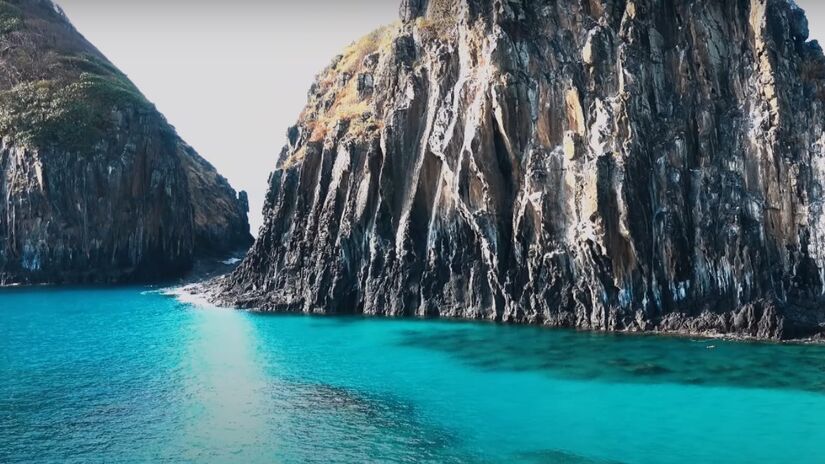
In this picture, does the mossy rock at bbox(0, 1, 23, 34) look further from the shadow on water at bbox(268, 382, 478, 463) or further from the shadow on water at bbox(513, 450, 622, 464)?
the shadow on water at bbox(513, 450, 622, 464)

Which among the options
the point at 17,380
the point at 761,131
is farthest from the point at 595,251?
the point at 17,380

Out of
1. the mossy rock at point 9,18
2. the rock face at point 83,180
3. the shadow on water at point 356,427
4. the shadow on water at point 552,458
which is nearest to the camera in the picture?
the shadow on water at point 552,458

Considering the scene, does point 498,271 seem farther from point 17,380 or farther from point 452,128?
point 17,380

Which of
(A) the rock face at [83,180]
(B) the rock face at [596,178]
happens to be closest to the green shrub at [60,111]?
(A) the rock face at [83,180]

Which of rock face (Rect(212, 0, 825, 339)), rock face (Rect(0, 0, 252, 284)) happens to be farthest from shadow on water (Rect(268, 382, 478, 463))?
rock face (Rect(0, 0, 252, 284))

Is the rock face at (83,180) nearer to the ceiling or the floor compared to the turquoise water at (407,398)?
nearer to the ceiling

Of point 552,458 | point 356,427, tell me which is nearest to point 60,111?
point 356,427

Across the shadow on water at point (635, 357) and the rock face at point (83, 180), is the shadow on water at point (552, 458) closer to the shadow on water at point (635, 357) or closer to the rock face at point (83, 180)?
the shadow on water at point (635, 357)

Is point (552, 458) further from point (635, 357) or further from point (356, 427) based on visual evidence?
point (635, 357)
